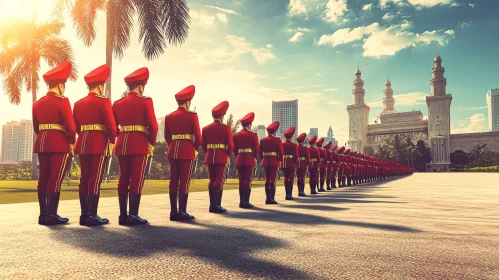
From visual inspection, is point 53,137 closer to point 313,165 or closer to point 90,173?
point 90,173

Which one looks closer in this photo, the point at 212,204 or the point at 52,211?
the point at 52,211

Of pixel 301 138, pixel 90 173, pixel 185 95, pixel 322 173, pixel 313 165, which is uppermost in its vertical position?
pixel 185 95

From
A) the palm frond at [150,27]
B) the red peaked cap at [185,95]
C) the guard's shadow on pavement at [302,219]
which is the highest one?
the palm frond at [150,27]

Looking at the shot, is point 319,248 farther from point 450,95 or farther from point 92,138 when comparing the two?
point 450,95

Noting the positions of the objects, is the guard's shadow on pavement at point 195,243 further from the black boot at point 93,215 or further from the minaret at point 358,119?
the minaret at point 358,119

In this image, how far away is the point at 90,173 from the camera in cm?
551

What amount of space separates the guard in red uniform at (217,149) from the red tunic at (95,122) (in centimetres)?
206

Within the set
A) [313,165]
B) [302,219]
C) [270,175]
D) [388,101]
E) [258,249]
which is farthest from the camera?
[388,101]

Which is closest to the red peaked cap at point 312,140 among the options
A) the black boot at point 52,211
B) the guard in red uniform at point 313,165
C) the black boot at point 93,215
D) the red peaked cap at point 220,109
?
the guard in red uniform at point 313,165

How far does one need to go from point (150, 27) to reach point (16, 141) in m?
137

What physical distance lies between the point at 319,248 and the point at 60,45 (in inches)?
968

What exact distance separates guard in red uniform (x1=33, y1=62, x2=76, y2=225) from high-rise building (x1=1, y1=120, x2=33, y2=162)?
138m

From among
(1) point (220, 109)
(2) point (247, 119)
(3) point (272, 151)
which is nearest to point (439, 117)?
(3) point (272, 151)

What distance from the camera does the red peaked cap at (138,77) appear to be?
5.65 metres
